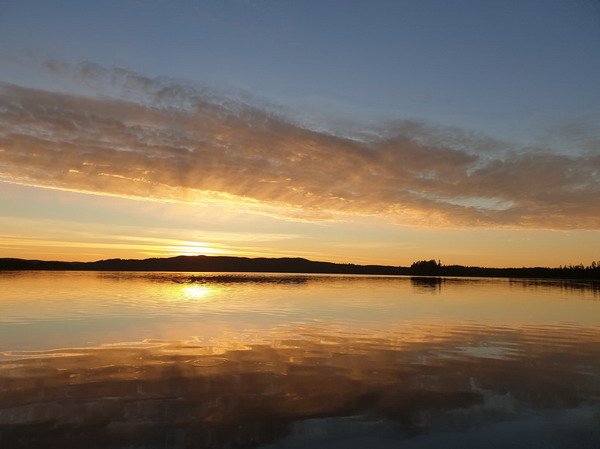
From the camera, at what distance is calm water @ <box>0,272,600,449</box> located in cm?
1145

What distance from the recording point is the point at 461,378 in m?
17.5

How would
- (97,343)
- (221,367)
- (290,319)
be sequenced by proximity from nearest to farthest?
(221,367) < (97,343) < (290,319)

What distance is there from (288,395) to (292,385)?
121cm

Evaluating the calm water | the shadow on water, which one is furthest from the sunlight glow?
the shadow on water

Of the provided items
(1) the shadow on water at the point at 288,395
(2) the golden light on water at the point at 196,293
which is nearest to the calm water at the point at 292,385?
(1) the shadow on water at the point at 288,395

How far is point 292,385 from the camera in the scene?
1606 centimetres

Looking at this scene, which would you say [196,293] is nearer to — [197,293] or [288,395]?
[197,293]

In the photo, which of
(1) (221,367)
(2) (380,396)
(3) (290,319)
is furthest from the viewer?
(3) (290,319)

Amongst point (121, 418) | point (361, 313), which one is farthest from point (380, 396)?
point (361, 313)

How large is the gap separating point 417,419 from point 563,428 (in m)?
3.76

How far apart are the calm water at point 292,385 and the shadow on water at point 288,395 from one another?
0.06m

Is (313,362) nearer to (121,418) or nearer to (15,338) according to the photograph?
(121,418)

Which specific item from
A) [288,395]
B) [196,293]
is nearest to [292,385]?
[288,395]

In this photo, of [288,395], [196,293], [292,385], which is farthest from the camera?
[196,293]
